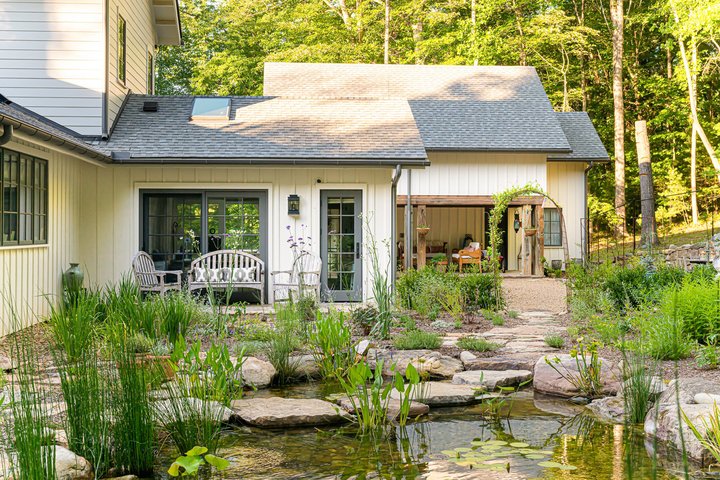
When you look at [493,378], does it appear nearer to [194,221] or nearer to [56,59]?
[194,221]

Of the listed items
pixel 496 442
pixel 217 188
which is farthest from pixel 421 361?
pixel 217 188

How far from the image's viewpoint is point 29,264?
29.6ft

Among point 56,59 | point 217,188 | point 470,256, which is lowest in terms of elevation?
point 470,256

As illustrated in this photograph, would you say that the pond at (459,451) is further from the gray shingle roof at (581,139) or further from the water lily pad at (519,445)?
the gray shingle roof at (581,139)

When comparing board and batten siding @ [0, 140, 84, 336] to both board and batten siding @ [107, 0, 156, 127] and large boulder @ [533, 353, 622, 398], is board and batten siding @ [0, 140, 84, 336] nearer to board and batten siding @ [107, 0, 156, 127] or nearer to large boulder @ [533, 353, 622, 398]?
board and batten siding @ [107, 0, 156, 127]

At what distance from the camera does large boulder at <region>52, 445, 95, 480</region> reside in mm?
3725

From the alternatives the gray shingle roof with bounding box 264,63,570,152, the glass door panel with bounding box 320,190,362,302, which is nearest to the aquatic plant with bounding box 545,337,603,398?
the glass door panel with bounding box 320,190,362,302

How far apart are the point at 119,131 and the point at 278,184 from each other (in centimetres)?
281

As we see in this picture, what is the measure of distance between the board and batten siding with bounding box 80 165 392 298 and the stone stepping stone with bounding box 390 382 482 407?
18.6 feet

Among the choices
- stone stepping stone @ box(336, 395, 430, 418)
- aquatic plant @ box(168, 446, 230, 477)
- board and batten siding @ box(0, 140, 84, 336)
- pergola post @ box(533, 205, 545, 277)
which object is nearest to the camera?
aquatic plant @ box(168, 446, 230, 477)

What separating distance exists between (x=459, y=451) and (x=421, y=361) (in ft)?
6.87

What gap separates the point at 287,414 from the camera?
537 cm

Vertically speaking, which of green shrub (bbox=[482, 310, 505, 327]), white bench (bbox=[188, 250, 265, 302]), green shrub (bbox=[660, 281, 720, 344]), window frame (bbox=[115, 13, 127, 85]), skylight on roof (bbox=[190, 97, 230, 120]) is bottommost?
green shrub (bbox=[482, 310, 505, 327])

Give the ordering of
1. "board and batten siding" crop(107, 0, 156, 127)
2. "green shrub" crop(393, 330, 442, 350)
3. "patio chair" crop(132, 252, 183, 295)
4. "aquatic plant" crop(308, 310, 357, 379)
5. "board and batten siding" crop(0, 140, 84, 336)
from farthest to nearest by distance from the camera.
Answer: "board and batten siding" crop(107, 0, 156, 127)
"patio chair" crop(132, 252, 183, 295)
"board and batten siding" crop(0, 140, 84, 336)
"green shrub" crop(393, 330, 442, 350)
"aquatic plant" crop(308, 310, 357, 379)
